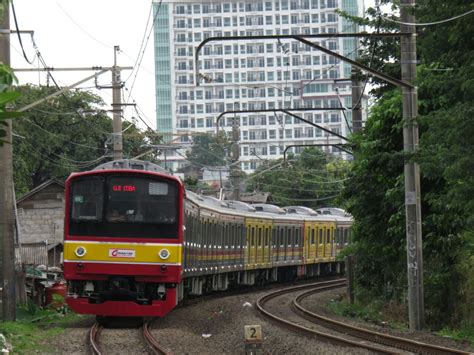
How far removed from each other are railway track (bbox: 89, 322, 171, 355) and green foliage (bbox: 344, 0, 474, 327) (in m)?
4.52

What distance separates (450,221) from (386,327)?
228 cm

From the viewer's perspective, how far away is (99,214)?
1720 centimetres

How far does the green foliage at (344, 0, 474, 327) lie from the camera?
41.9ft

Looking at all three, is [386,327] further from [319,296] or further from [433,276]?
[319,296]

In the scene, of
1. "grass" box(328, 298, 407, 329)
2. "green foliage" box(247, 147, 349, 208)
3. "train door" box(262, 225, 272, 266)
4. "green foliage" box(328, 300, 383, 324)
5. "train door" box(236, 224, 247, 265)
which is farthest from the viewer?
"green foliage" box(247, 147, 349, 208)

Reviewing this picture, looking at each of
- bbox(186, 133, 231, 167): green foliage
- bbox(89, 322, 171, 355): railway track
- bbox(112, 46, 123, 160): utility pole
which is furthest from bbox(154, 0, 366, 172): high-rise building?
bbox(89, 322, 171, 355): railway track

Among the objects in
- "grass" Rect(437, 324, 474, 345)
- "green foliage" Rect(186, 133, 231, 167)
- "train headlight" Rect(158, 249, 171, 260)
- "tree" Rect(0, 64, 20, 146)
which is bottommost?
"grass" Rect(437, 324, 474, 345)

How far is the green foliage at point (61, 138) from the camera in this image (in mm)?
49528

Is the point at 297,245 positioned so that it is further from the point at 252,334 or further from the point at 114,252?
the point at 252,334

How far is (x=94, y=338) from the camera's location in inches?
594

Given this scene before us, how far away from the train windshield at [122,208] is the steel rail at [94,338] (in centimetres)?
169

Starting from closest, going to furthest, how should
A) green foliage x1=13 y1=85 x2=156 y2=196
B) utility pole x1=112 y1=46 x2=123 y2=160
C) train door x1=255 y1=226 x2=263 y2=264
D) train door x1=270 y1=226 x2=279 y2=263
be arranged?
utility pole x1=112 y1=46 x2=123 y2=160, train door x1=255 y1=226 x2=263 y2=264, train door x1=270 y1=226 x2=279 y2=263, green foliage x1=13 y1=85 x2=156 y2=196

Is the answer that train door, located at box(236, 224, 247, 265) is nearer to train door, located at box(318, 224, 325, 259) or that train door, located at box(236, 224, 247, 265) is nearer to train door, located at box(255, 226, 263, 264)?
train door, located at box(255, 226, 263, 264)

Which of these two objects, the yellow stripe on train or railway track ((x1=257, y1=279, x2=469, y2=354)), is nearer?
railway track ((x1=257, y1=279, x2=469, y2=354))
